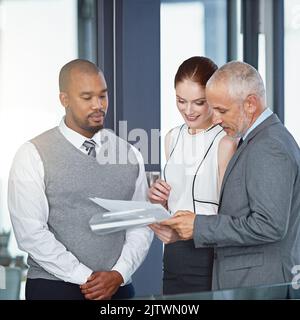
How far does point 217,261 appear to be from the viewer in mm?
2301

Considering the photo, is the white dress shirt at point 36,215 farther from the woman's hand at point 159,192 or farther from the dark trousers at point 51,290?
the woman's hand at point 159,192

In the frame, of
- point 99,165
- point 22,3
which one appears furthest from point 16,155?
point 22,3

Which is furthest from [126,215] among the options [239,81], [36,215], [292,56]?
[292,56]

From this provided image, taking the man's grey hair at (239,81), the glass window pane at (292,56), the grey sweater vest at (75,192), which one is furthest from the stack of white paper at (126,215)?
the glass window pane at (292,56)

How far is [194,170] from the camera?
2.38 m

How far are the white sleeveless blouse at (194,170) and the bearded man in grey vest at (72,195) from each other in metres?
0.14

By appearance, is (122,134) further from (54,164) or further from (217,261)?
(217,261)

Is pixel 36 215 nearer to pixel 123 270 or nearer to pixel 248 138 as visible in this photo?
pixel 123 270

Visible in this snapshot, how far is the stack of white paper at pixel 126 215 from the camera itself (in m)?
2.24

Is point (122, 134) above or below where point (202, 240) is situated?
above

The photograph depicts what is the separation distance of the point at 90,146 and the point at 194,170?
35cm

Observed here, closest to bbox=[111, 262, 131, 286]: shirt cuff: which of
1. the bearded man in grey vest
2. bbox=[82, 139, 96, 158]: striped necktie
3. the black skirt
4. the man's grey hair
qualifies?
the bearded man in grey vest

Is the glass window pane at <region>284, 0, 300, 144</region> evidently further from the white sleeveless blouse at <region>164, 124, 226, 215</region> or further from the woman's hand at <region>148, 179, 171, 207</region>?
the woman's hand at <region>148, 179, 171, 207</region>
